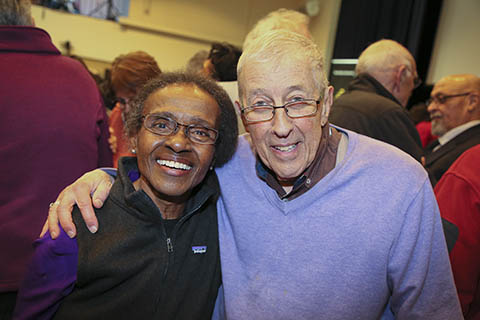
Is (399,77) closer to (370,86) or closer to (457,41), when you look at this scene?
(370,86)

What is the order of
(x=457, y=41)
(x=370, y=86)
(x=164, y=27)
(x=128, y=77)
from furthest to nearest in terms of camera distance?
(x=164, y=27) → (x=457, y=41) → (x=370, y=86) → (x=128, y=77)

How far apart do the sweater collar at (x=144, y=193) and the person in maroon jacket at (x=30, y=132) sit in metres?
0.34

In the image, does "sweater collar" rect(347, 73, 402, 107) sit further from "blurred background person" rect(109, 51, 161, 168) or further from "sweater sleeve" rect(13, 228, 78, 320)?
"sweater sleeve" rect(13, 228, 78, 320)

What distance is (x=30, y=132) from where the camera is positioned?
163 centimetres

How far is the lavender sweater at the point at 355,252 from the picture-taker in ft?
4.25

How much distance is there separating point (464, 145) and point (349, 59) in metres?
3.55

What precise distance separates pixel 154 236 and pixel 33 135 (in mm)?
748

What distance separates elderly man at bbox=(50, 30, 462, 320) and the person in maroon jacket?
332 millimetres

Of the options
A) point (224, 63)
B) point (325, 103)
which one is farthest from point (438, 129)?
point (325, 103)

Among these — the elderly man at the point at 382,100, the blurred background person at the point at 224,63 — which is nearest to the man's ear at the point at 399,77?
the elderly man at the point at 382,100

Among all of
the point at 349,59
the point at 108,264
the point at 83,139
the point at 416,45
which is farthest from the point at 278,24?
the point at 349,59

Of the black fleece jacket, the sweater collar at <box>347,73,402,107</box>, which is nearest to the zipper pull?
the black fleece jacket

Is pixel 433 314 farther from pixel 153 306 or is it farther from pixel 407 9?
pixel 407 9

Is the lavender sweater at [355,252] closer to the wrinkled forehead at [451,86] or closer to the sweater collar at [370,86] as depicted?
the sweater collar at [370,86]
